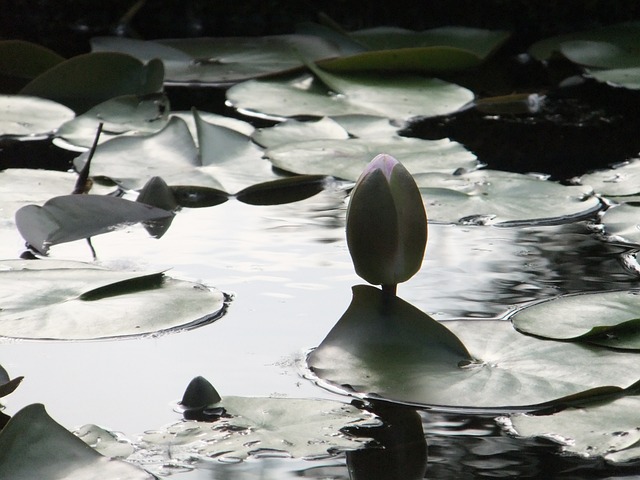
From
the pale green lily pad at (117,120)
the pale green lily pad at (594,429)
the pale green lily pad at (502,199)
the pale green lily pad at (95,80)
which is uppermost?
the pale green lily pad at (95,80)

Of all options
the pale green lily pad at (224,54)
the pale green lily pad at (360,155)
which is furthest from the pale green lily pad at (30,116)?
the pale green lily pad at (360,155)

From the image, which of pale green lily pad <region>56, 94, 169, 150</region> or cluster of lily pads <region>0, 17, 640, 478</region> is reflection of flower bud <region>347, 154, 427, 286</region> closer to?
cluster of lily pads <region>0, 17, 640, 478</region>

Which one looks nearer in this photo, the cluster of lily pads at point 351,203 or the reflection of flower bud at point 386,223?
the cluster of lily pads at point 351,203

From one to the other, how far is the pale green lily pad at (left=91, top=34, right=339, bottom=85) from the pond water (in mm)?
927

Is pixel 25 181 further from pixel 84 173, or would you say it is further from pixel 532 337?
pixel 532 337

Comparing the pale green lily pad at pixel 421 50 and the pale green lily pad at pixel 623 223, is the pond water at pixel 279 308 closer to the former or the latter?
the pale green lily pad at pixel 623 223

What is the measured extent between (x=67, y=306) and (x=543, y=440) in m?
0.61

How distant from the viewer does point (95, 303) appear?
1337mm

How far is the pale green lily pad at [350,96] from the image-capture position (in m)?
2.43

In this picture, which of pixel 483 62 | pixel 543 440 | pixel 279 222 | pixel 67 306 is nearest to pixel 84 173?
pixel 279 222

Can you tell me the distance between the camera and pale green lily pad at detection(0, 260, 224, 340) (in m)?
1.28

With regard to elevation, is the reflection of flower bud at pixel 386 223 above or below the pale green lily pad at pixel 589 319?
above

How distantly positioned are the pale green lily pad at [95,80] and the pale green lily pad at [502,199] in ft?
3.02

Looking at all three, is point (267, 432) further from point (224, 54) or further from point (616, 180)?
point (224, 54)
